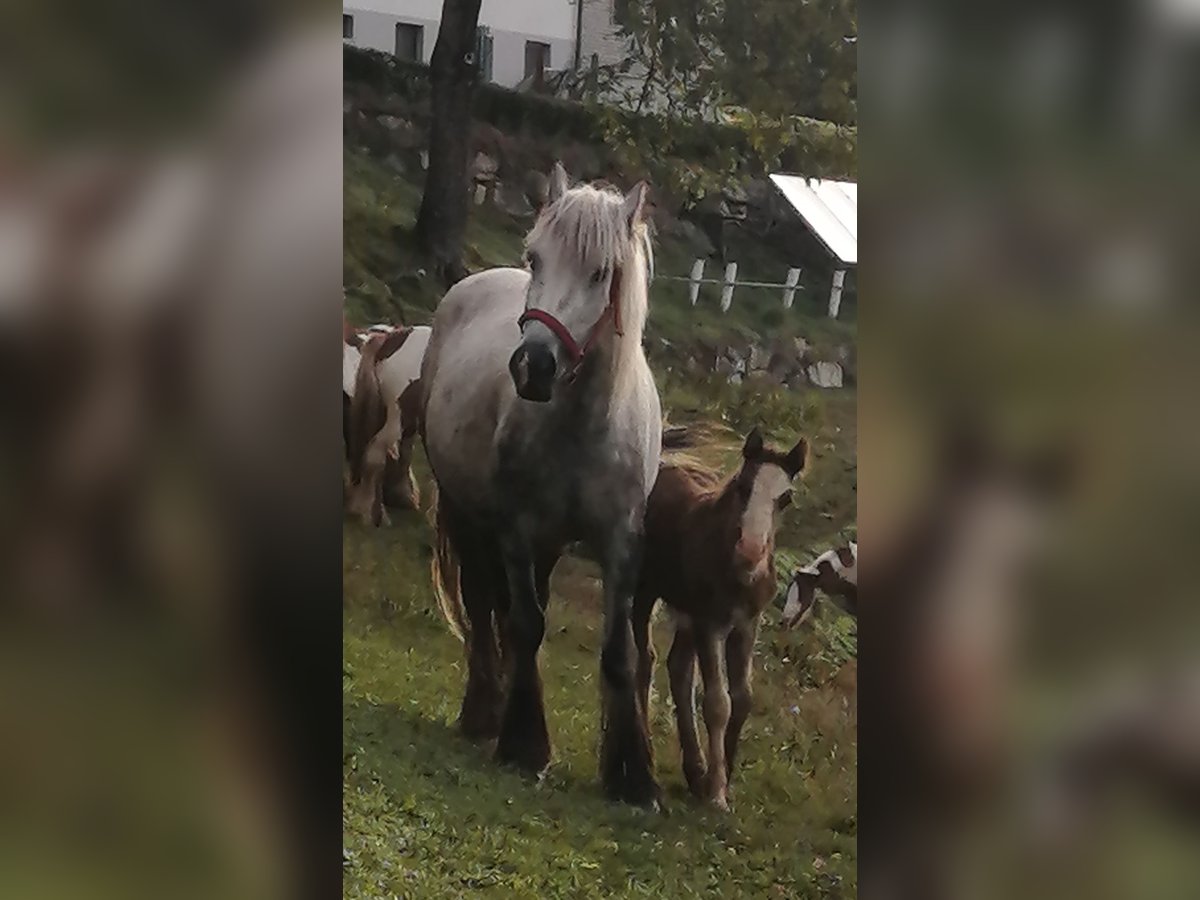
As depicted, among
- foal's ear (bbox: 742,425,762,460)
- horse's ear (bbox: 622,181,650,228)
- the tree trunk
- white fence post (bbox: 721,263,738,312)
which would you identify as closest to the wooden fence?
white fence post (bbox: 721,263,738,312)

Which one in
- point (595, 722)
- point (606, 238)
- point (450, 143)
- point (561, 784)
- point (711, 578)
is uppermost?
point (450, 143)

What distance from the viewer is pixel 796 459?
5.80 ft

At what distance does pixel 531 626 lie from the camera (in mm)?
1789

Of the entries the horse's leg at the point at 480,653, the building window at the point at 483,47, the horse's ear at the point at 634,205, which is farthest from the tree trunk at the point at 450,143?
the horse's leg at the point at 480,653

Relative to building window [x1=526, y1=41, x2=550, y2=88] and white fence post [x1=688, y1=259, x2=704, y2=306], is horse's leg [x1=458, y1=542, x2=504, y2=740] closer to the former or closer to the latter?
white fence post [x1=688, y1=259, x2=704, y2=306]

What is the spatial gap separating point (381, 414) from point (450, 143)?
0.46 meters

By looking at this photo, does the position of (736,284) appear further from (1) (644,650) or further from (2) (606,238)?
(1) (644,650)

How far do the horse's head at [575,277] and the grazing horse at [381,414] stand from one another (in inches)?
7.5

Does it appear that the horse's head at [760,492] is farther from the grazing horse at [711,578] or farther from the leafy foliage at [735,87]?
the leafy foliage at [735,87]
